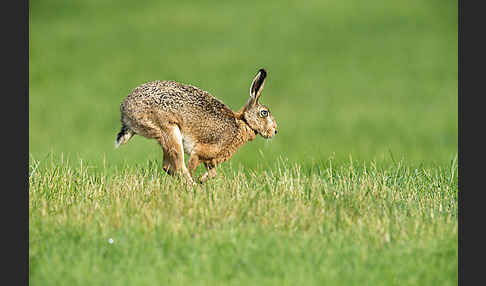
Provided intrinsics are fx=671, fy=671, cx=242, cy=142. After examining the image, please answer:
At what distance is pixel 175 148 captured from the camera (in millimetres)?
8883

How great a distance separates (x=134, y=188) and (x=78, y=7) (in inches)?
990

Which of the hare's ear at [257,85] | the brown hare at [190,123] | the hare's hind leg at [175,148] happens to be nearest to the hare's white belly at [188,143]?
the brown hare at [190,123]

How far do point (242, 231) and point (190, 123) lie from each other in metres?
2.57

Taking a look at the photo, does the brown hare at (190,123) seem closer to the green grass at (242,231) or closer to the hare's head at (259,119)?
the hare's head at (259,119)

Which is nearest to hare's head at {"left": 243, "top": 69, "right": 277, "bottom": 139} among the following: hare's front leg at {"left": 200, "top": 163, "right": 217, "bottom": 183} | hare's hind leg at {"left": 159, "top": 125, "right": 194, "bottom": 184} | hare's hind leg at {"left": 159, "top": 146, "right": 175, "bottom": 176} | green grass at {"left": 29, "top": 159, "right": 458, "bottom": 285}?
green grass at {"left": 29, "top": 159, "right": 458, "bottom": 285}

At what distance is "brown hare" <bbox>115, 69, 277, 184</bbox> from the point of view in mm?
8977

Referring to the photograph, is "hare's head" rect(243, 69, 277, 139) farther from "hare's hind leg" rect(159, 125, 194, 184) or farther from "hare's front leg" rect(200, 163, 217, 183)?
"hare's hind leg" rect(159, 125, 194, 184)

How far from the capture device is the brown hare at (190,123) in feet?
29.5

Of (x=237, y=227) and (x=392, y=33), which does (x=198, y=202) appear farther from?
(x=392, y=33)

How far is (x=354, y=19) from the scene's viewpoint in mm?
28859

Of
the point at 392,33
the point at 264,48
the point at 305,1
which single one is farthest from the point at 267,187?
the point at 305,1

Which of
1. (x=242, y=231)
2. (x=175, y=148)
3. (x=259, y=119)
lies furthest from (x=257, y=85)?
(x=242, y=231)

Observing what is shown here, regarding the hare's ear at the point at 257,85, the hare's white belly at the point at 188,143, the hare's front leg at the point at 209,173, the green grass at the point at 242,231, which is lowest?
the green grass at the point at 242,231

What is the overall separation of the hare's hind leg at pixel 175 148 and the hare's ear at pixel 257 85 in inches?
43.8
